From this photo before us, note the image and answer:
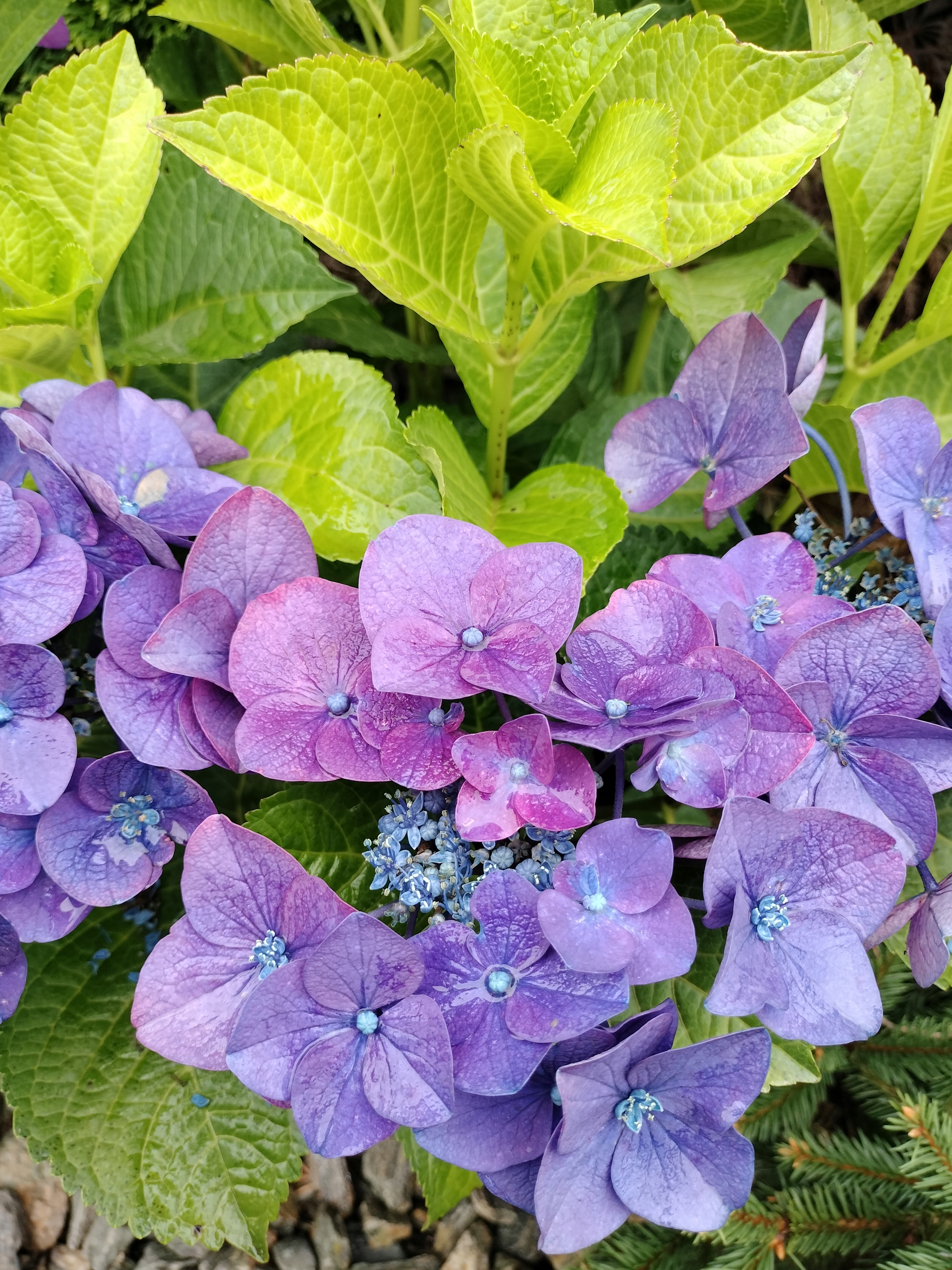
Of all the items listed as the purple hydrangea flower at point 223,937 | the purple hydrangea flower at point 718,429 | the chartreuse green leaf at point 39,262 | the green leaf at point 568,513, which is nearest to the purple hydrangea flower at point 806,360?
→ the purple hydrangea flower at point 718,429

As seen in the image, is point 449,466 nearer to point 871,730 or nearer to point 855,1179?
point 871,730

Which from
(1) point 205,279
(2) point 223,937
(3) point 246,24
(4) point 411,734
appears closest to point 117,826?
(2) point 223,937

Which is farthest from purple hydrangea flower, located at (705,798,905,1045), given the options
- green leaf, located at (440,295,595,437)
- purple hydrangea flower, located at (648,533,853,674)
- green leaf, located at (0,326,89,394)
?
green leaf, located at (0,326,89,394)

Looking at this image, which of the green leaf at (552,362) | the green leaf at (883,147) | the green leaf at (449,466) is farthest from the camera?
the green leaf at (552,362)

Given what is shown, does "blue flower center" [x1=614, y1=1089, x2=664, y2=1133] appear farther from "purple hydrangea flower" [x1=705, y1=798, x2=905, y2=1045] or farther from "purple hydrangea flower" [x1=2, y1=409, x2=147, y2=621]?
"purple hydrangea flower" [x1=2, y1=409, x2=147, y2=621]

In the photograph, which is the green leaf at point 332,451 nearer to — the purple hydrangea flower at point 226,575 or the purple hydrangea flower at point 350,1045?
the purple hydrangea flower at point 226,575

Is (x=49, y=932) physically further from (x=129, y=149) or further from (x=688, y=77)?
(x=688, y=77)

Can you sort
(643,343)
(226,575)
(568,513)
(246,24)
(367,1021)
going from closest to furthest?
(367,1021)
(226,575)
(568,513)
(246,24)
(643,343)
